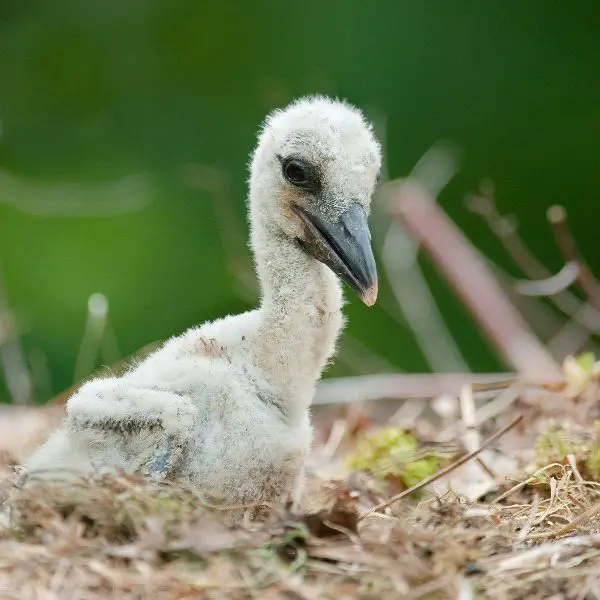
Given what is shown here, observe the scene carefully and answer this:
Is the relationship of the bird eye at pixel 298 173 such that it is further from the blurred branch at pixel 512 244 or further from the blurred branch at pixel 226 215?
the blurred branch at pixel 226 215

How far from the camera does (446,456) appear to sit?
3428 mm

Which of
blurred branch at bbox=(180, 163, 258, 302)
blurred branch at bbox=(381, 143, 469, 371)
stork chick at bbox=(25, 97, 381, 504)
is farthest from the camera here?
blurred branch at bbox=(180, 163, 258, 302)

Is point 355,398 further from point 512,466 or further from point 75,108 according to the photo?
point 75,108

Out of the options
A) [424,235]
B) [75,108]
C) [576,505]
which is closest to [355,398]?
[424,235]

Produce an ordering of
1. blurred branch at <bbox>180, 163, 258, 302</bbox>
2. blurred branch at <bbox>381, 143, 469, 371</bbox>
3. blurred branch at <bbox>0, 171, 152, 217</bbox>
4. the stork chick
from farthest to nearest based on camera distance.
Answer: blurred branch at <bbox>0, 171, 152, 217</bbox>, blurred branch at <bbox>180, 163, 258, 302</bbox>, blurred branch at <bbox>381, 143, 469, 371</bbox>, the stork chick

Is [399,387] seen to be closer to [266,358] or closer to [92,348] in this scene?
[92,348]

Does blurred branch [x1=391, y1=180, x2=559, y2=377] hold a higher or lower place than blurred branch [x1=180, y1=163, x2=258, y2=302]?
lower

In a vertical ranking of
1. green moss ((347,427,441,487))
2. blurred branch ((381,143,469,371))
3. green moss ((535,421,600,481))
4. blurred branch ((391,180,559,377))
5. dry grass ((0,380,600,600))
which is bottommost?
dry grass ((0,380,600,600))

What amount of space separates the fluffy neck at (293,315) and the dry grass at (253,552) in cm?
39

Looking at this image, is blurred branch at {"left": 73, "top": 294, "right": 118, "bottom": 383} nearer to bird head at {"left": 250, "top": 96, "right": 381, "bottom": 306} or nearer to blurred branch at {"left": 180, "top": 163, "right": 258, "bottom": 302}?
blurred branch at {"left": 180, "top": 163, "right": 258, "bottom": 302}

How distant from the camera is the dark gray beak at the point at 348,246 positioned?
2.84 m

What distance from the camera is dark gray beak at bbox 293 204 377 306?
2.84m

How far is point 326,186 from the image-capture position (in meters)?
2.92

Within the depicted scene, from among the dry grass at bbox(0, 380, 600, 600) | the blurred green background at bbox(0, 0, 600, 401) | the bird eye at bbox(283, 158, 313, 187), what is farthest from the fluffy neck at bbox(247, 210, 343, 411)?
the blurred green background at bbox(0, 0, 600, 401)
